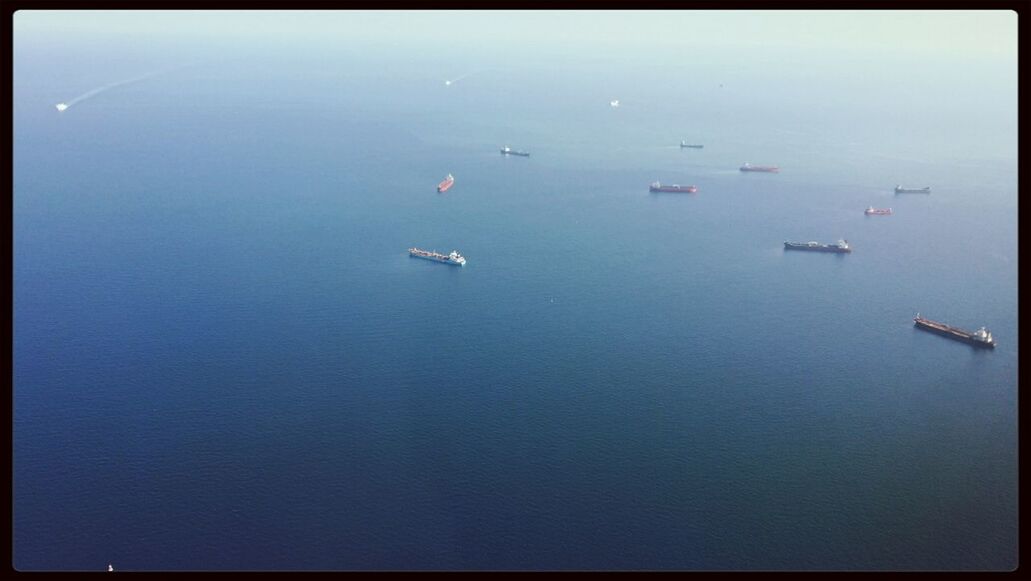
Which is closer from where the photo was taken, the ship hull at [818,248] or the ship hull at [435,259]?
the ship hull at [435,259]

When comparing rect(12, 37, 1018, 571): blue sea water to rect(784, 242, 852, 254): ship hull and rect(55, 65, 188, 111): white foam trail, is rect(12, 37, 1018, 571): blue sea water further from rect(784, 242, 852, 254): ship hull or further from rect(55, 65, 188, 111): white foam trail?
rect(55, 65, 188, 111): white foam trail

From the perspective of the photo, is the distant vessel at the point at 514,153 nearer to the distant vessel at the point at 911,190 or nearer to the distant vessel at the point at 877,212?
the distant vessel at the point at 877,212

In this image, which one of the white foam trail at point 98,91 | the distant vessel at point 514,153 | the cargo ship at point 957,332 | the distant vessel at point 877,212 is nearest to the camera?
the cargo ship at point 957,332

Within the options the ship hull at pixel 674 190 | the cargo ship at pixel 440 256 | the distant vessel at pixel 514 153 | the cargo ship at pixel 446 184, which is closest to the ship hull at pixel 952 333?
the cargo ship at pixel 440 256

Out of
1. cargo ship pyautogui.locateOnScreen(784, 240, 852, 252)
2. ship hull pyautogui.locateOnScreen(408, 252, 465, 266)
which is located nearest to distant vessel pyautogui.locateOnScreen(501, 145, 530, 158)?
ship hull pyautogui.locateOnScreen(408, 252, 465, 266)

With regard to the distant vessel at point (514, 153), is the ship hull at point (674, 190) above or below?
below

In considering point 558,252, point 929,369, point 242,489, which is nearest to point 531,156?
point 558,252

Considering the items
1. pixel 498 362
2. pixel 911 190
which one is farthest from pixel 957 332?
pixel 911 190
